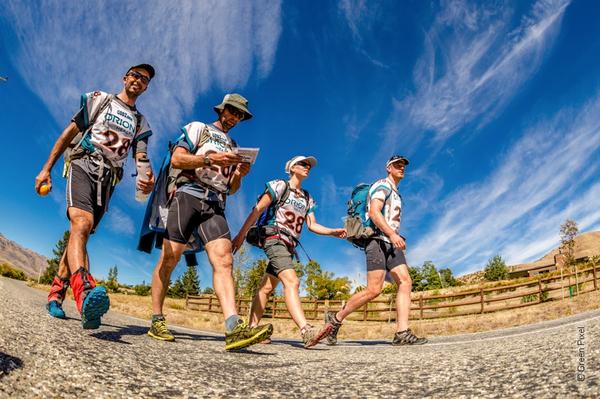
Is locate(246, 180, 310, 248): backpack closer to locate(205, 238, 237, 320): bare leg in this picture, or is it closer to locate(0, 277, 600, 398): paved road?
locate(205, 238, 237, 320): bare leg

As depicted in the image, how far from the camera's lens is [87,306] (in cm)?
236

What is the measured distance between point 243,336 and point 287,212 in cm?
229

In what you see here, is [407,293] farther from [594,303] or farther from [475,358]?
[594,303]

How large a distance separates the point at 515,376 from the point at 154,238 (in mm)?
3446

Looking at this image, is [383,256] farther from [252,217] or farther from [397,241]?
[252,217]

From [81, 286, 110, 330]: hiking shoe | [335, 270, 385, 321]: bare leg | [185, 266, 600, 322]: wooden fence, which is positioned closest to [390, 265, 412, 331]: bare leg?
[335, 270, 385, 321]: bare leg

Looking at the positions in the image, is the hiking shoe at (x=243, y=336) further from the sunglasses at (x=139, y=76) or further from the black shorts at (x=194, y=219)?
the sunglasses at (x=139, y=76)

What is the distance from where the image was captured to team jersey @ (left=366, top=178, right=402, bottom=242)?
16.8ft

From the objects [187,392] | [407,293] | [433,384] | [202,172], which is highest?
[202,172]

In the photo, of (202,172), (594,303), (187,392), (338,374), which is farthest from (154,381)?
(594,303)

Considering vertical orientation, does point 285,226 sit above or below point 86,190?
above

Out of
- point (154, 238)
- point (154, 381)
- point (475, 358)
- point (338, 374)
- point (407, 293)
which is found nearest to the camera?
point (154, 381)

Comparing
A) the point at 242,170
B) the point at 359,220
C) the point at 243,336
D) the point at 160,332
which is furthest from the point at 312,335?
the point at 359,220

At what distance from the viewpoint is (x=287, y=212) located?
4914mm
